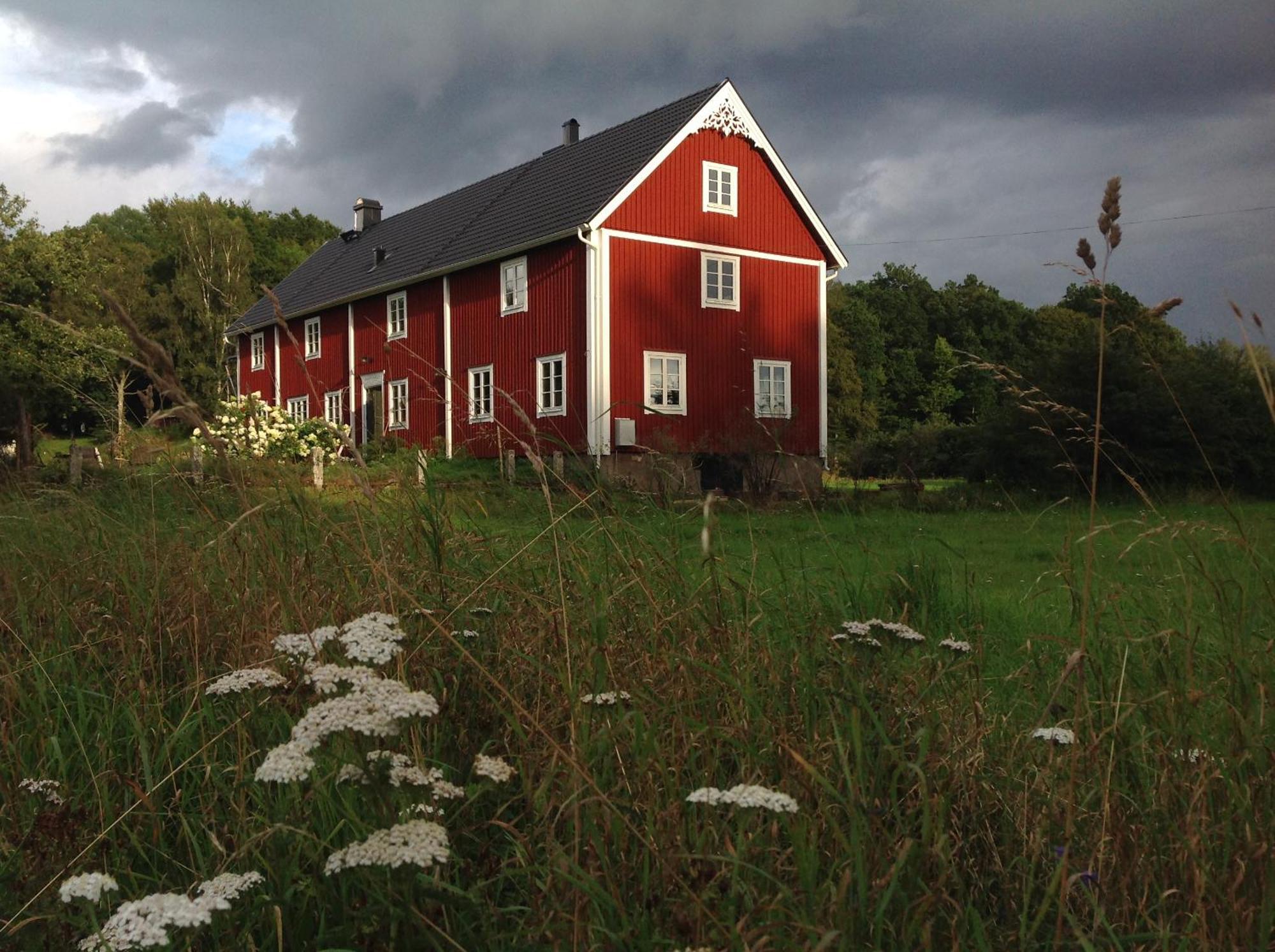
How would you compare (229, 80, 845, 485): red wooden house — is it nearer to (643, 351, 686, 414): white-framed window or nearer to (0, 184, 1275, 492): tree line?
(643, 351, 686, 414): white-framed window

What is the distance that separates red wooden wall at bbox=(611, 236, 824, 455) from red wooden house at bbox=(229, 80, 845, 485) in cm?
4

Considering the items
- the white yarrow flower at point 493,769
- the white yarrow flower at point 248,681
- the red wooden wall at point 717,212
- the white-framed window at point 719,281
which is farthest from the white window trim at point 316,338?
the white yarrow flower at point 493,769

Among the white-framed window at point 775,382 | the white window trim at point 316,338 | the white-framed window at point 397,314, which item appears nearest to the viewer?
the white-framed window at point 775,382

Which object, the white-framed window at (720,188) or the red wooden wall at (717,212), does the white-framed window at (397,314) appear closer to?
the red wooden wall at (717,212)

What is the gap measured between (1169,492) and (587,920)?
15165mm

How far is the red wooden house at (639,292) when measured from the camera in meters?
22.3

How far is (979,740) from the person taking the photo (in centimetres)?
241

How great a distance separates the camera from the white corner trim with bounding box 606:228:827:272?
22578mm

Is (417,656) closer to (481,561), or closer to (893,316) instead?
(481,561)

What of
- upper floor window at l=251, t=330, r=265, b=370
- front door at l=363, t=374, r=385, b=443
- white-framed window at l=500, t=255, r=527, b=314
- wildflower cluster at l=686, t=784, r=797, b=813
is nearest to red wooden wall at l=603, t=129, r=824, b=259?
white-framed window at l=500, t=255, r=527, b=314

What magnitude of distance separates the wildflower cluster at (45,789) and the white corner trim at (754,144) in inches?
804

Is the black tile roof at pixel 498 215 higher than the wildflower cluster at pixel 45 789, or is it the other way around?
the black tile roof at pixel 498 215

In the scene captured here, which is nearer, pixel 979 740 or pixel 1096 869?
pixel 1096 869

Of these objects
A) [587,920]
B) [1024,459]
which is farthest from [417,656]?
[1024,459]
